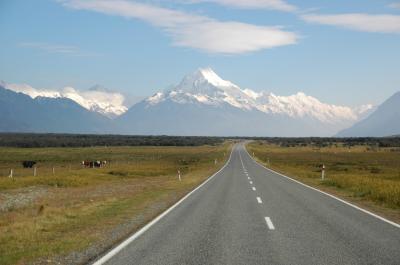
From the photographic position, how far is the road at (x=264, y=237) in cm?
1009

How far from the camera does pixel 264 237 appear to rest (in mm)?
12516

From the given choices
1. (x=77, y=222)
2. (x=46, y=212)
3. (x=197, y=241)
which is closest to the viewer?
(x=197, y=241)

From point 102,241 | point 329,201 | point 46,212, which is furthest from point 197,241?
point 329,201

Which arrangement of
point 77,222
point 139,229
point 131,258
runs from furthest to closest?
1. point 77,222
2. point 139,229
3. point 131,258

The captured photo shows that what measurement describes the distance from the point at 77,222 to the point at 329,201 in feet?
35.0

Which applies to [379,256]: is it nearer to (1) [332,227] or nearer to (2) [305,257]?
(2) [305,257]

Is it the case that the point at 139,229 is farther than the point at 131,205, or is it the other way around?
the point at 131,205

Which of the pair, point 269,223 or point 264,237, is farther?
point 269,223

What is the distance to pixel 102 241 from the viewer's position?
40.4 ft

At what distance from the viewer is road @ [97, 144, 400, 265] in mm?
10086

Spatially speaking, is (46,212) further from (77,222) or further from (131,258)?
(131,258)

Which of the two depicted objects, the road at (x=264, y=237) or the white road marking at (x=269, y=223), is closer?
the road at (x=264, y=237)

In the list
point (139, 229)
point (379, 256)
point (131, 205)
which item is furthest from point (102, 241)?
point (131, 205)

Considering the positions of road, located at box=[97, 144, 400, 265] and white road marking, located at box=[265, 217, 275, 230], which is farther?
white road marking, located at box=[265, 217, 275, 230]
